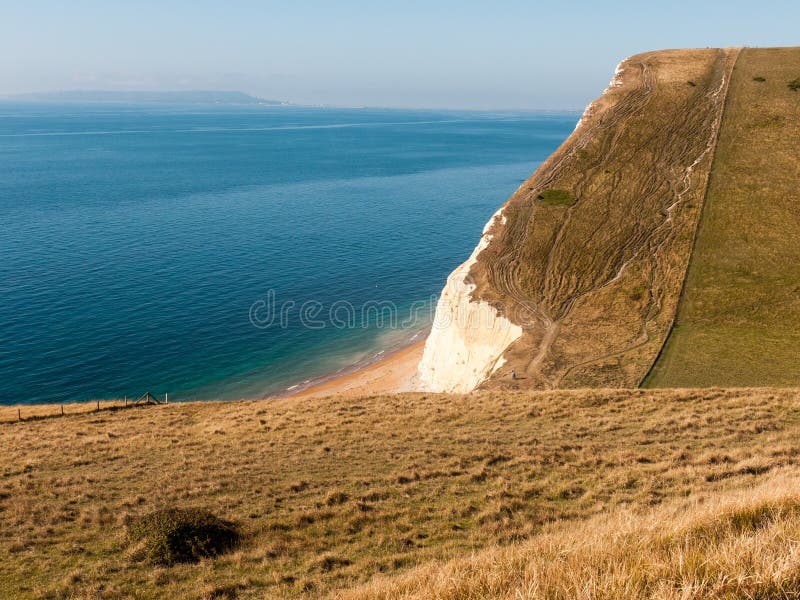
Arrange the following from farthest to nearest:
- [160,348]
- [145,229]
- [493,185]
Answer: [493,185], [145,229], [160,348]

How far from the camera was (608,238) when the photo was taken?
5753cm

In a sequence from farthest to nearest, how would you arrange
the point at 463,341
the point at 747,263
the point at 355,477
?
the point at 747,263
the point at 463,341
the point at 355,477

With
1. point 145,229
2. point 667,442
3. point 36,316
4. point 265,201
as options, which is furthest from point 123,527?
point 265,201

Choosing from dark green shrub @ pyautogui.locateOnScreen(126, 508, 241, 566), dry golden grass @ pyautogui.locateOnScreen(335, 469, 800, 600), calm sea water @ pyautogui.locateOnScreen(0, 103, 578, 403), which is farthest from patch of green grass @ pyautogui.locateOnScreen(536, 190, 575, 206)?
dry golden grass @ pyautogui.locateOnScreen(335, 469, 800, 600)

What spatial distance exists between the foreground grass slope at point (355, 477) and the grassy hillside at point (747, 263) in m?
9.38

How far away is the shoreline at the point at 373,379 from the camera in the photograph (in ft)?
181

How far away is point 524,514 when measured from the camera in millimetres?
16234

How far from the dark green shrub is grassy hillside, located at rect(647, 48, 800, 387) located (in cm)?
3024

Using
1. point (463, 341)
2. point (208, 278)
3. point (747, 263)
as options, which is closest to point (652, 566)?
point (463, 341)

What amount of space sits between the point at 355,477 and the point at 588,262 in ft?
Result: 134

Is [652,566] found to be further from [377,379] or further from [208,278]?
[208,278]

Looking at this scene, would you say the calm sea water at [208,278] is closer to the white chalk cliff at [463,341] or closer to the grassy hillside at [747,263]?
the white chalk cliff at [463,341]

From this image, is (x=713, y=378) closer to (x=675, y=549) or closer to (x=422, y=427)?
(x=422, y=427)

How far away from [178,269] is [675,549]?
288ft
